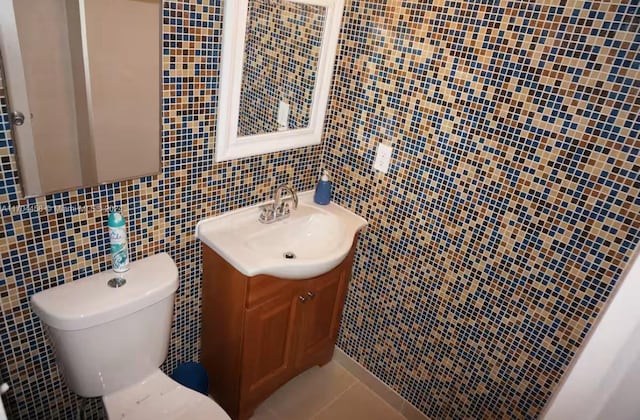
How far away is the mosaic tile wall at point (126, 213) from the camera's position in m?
1.32

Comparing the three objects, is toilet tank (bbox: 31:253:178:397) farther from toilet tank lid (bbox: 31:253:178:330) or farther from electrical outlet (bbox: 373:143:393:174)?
electrical outlet (bbox: 373:143:393:174)

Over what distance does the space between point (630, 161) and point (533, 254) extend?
0.45 meters

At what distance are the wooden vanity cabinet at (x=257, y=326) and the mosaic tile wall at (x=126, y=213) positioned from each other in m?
0.19

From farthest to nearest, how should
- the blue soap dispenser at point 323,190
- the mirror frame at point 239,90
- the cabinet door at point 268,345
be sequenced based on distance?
1. the blue soap dispenser at point 323,190
2. the cabinet door at point 268,345
3. the mirror frame at point 239,90

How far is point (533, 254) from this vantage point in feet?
5.13

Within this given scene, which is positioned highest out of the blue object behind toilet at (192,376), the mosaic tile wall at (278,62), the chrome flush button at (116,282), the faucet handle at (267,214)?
the mosaic tile wall at (278,62)

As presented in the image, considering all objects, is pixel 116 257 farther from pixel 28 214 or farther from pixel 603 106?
pixel 603 106

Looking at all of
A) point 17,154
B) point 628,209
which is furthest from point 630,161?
point 17,154

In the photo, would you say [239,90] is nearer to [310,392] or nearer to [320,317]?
[320,317]

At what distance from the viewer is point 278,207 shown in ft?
6.44

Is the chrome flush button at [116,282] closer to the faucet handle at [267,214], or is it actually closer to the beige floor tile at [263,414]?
the faucet handle at [267,214]

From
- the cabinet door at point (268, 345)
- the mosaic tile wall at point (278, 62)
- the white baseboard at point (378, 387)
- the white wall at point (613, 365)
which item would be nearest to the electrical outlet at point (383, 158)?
the mosaic tile wall at point (278, 62)

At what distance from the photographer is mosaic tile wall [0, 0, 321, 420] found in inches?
51.9

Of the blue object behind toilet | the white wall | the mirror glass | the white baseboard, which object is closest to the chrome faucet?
the mirror glass
